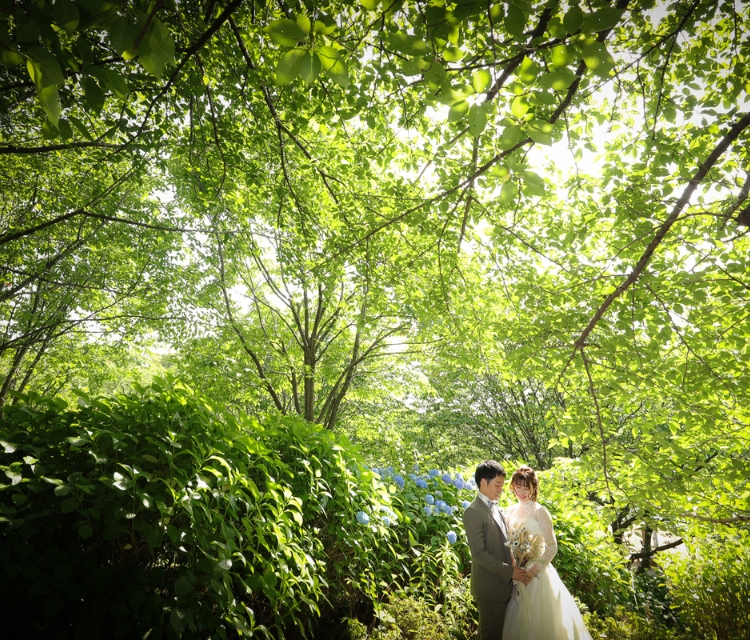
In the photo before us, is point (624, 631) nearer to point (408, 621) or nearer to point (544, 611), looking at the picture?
point (544, 611)

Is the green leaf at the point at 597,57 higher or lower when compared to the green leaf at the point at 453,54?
lower

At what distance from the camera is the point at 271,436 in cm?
273

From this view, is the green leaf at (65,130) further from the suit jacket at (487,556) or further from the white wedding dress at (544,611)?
the white wedding dress at (544,611)

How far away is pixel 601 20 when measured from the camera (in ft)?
3.49

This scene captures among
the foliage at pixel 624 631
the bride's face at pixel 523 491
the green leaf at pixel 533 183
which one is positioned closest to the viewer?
the green leaf at pixel 533 183

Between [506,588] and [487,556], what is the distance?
0.33 metres

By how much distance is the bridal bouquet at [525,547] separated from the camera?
3.15 m

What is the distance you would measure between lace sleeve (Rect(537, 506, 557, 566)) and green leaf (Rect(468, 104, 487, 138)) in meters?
3.38

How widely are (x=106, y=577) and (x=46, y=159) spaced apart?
24.4 feet

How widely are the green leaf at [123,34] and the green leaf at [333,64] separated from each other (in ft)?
1.44

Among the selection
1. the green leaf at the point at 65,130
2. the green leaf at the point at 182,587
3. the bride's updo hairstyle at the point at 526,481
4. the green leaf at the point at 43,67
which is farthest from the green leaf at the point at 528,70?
the bride's updo hairstyle at the point at 526,481

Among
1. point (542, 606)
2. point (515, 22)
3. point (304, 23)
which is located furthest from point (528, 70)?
point (542, 606)

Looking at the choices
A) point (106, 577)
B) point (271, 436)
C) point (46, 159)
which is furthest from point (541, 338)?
point (46, 159)

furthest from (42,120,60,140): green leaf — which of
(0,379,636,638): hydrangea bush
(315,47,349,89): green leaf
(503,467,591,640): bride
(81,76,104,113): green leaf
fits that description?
(503,467,591,640): bride
